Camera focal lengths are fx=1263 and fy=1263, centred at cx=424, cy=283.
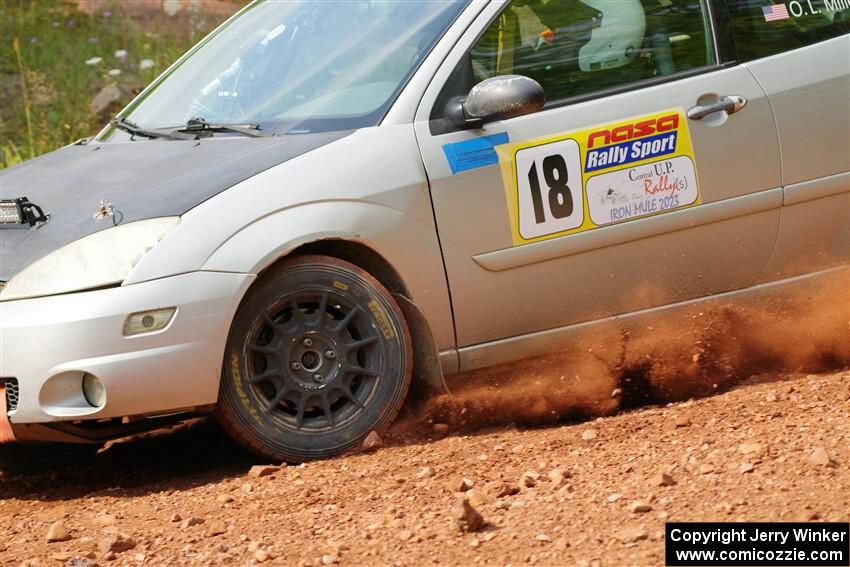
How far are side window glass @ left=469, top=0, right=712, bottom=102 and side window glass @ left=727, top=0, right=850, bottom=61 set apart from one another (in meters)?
0.16

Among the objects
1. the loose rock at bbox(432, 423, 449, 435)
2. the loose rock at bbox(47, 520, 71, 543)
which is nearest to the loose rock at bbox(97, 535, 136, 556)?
the loose rock at bbox(47, 520, 71, 543)

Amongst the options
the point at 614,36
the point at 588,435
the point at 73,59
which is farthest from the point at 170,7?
the point at 588,435

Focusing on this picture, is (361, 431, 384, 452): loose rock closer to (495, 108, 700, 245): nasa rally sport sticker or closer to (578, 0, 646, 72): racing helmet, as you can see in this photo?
(495, 108, 700, 245): nasa rally sport sticker

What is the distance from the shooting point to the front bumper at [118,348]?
4031 millimetres

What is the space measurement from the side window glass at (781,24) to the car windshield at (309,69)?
122 cm

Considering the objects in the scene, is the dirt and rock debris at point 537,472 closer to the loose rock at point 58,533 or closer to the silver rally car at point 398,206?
the loose rock at point 58,533

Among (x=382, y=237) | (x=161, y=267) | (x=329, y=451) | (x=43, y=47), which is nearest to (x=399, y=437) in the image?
(x=329, y=451)

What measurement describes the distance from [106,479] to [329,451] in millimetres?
920

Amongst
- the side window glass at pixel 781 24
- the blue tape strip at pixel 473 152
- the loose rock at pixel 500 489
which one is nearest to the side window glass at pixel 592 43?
the side window glass at pixel 781 24

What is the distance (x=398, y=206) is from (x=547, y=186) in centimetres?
58

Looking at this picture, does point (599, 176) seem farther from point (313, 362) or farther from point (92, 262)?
point (92, 262)

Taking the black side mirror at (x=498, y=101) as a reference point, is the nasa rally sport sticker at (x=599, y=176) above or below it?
below

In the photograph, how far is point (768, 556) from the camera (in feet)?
10.1

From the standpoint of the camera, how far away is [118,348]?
4.06 metres
